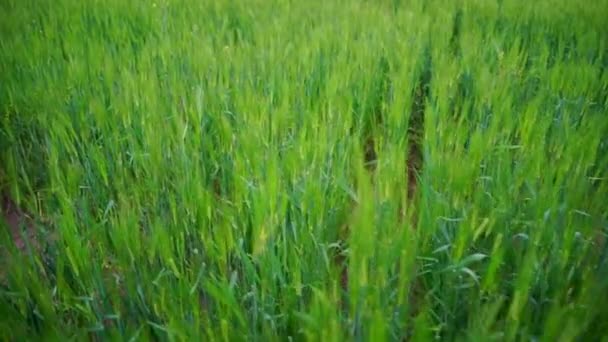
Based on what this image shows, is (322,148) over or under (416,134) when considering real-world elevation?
over

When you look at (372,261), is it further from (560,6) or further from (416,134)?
(560,6)

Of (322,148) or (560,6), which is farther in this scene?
(560,6)

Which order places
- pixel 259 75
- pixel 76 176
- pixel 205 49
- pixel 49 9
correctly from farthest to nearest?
pixel 49 9
pixel 205 49
pixel 259 75
pixel 76 176

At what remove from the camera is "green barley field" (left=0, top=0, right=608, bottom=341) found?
699 millimetres

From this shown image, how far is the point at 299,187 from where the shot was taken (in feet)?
3.18

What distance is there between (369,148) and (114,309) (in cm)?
113

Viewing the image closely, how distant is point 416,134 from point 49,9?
233cm

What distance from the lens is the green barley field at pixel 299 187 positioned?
27.5 inches

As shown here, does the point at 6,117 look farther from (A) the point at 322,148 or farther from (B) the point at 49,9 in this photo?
(B) the point at 49,9

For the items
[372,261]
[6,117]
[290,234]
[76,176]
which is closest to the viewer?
[372,261]

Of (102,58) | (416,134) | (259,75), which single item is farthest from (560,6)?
(102,58)

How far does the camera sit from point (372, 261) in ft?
2.41

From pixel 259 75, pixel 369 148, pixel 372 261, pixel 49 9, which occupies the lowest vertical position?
pixel 369 148

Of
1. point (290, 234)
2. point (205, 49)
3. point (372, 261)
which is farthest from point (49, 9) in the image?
point (372, 261)
